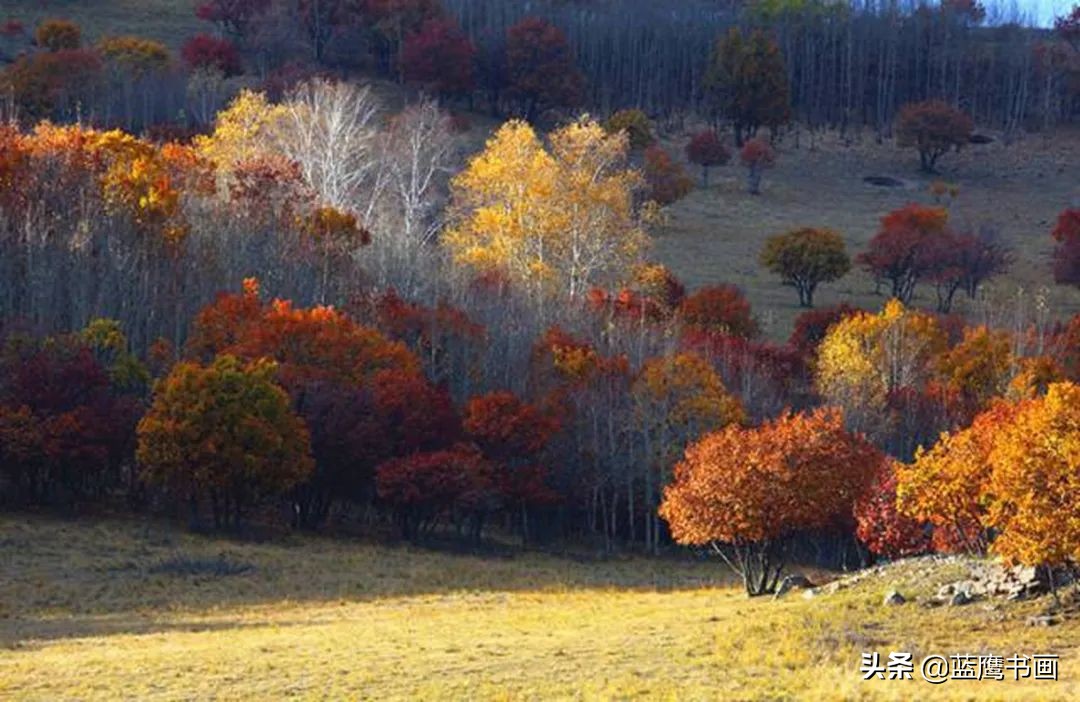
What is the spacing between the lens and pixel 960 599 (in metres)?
31.1

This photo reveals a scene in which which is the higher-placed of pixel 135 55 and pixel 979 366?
pixel 135 55

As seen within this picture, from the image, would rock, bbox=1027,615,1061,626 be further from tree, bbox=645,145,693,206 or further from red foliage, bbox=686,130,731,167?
red foliage, bbox=686,130,731,167

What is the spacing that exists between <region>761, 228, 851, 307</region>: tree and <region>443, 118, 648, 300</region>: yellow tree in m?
16.4

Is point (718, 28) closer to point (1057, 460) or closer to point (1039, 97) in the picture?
point (1039, 97)

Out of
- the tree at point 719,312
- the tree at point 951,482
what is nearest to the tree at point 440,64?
the tree at point 719,312

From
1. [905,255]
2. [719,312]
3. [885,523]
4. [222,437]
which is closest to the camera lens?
[885,523]

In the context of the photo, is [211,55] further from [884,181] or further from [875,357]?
[875,357]

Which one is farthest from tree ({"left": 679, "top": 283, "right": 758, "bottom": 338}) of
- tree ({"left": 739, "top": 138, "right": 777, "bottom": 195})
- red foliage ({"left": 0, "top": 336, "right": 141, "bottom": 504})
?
tree ({"left": 739, "top": 138, "right": 777, "bottom": 195})

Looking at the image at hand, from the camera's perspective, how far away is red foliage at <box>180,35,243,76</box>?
124 m

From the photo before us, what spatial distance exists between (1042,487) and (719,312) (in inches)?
1989

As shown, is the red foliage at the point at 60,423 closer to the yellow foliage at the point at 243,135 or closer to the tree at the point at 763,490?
the yellow foliage at the point at 243,135

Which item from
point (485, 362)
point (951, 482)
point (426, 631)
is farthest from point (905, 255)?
point (426, 631)

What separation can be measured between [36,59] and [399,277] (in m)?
50.5

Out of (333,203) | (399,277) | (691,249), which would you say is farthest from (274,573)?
(691,249)
